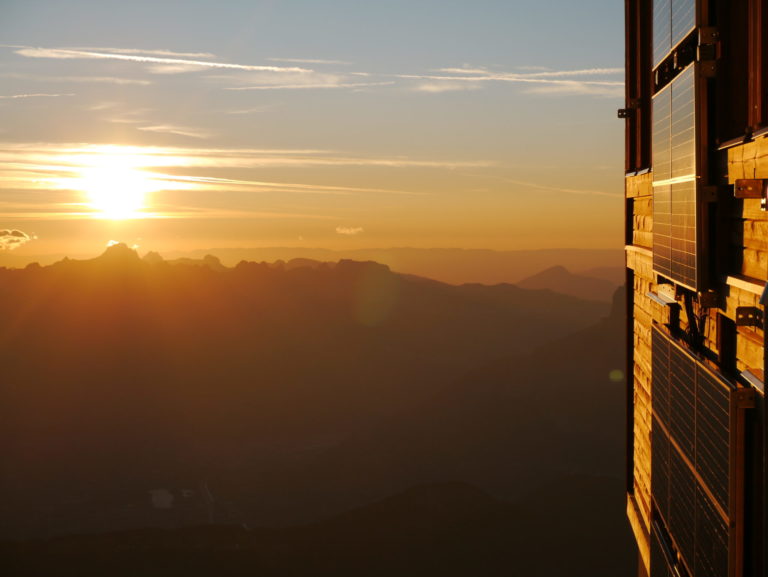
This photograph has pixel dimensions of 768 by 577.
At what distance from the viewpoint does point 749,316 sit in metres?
5.12

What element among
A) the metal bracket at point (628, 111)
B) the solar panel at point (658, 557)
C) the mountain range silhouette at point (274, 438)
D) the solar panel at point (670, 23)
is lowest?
the mountain range silhouette at point (274, 438)

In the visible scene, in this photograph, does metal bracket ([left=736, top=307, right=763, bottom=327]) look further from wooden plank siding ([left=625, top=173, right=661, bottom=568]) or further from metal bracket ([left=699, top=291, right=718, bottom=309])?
wooden plank siding ([left=625, top=173, right=661, bottom=568])

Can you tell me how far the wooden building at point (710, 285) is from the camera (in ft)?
16.6

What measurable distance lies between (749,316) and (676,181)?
1993mm

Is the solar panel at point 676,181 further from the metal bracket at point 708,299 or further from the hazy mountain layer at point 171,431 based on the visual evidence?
the hazy mountain layer at point 171,431

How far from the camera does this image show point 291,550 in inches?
4791

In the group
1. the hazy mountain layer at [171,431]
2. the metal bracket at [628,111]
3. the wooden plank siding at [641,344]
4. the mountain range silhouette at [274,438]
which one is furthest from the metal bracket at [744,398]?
the hazy mountain layer at [171,431]

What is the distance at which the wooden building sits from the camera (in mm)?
5051

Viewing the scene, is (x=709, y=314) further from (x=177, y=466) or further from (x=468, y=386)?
(x=468, y=386)

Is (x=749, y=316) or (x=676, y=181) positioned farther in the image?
(x=676, y=181)

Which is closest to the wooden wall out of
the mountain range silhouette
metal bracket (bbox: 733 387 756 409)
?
metal bracket (bbox: 733 387 756 409)

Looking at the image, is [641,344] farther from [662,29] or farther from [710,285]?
[710,285]

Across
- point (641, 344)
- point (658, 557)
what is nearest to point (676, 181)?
point (658, 557)

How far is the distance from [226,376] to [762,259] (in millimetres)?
195173
